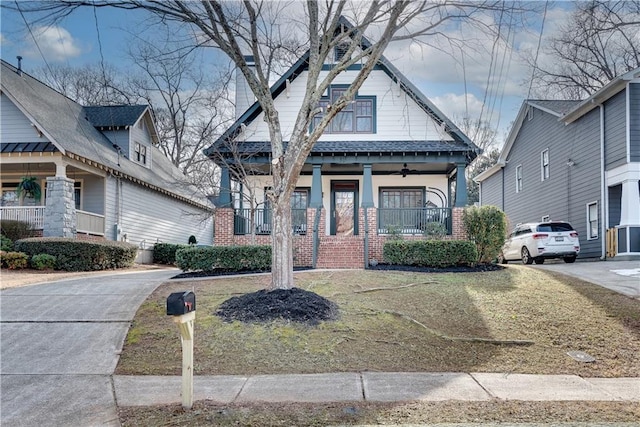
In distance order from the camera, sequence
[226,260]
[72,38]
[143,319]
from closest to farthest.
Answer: [143,319], [72,38], [226,260]

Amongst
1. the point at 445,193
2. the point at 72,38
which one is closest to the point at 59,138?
the point at 72,38

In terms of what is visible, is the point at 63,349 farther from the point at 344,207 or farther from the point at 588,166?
the point at 588,166

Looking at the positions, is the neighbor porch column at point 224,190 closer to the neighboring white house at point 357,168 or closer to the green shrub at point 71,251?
the neighboring white house at point 357,168

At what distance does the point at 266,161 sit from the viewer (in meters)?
17.4

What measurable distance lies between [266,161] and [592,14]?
34.3ft

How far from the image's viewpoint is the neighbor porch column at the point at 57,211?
1705 centimetres

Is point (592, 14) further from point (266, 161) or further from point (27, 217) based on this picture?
point (27, 217)

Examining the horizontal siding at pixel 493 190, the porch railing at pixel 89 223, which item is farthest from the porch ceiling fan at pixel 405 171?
the porch railing at pixel 89 223

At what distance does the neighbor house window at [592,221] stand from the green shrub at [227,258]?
12025 mm

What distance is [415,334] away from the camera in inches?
310

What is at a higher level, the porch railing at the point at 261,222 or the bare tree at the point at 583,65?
the bare tree at the point at 583,65

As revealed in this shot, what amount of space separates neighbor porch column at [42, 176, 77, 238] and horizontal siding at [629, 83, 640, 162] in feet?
61.2

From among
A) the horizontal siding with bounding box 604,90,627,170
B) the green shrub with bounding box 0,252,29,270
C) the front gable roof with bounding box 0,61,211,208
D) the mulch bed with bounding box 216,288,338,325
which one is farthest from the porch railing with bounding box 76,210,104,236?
the horizontal siding with bounding box 604,90,627,170

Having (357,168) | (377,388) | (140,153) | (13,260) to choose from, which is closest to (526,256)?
(357,168)
